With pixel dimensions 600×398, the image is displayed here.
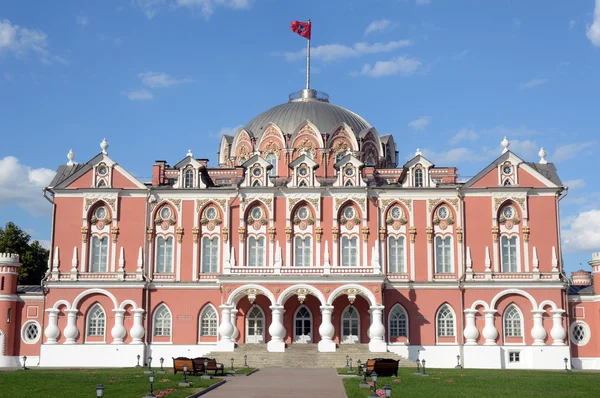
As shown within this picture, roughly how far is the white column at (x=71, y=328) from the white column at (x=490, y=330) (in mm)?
25682

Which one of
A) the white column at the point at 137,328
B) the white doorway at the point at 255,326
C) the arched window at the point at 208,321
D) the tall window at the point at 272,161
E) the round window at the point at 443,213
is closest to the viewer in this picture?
the white column at the point at 137,328

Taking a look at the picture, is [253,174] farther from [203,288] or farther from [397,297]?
[397,297]

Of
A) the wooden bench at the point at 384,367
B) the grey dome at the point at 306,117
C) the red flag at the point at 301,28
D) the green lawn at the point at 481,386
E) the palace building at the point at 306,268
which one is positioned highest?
the red flag at the point at 301,28

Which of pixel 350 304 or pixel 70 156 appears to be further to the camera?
pixel 70 156

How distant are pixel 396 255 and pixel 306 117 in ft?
46.0

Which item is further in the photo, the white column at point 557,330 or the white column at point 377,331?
the white column at point 557,330

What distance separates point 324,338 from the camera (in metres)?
47.8

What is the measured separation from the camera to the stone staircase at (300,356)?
4550 centimetres

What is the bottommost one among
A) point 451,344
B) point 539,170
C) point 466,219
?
point 451,344

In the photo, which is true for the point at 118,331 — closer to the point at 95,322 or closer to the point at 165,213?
the point at 95,322

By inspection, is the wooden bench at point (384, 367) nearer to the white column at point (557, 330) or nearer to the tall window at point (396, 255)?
the tall window at point (396, 255)

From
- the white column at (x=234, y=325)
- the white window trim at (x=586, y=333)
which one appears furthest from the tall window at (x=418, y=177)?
the white column at (x=234, y=325)

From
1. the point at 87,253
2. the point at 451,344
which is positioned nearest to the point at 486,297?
the point at 451,344

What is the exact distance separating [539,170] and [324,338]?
19.2 metres
